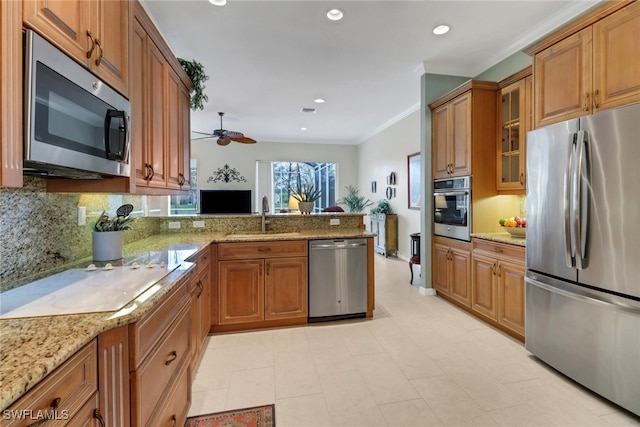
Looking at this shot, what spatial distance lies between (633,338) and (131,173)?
9.31 ft

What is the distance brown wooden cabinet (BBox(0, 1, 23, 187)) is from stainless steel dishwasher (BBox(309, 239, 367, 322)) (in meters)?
2.30

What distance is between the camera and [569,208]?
6.53 feet

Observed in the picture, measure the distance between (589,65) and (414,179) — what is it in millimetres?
3543

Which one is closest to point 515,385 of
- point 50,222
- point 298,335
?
point 298,335

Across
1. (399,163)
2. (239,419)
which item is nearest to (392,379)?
(239,419)

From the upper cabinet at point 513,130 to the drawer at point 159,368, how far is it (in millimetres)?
3202

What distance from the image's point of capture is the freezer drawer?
172 cm

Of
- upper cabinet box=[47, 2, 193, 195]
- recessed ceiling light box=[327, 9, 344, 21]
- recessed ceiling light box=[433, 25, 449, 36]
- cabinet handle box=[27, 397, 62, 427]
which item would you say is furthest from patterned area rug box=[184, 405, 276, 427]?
recessed ceiling light box=[433, 25, 449, 36]

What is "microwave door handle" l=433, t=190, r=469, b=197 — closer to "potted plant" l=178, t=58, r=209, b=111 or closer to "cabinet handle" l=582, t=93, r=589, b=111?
"cabinet handle" l=582, t=93, r=589, b=111

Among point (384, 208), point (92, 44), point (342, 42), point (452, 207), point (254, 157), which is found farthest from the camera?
point (254, 157)

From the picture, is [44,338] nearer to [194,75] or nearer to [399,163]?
[194,75]

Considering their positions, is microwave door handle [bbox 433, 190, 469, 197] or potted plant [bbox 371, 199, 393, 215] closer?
microwave door handle [bbox 433, 190, 469, 197]

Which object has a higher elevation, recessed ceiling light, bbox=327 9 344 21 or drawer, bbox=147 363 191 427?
recessed ceiling light, bbox=327 9 344 21

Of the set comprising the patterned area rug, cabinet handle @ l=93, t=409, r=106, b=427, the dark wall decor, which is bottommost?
the patterned area rug
